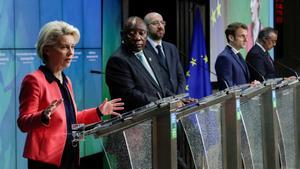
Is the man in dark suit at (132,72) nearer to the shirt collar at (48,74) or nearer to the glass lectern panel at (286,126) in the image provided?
the glass lectern panel at (286,126)

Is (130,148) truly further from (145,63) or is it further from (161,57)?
(161,57)

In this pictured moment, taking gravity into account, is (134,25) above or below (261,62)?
above

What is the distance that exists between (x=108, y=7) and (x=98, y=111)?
3051 millimetres

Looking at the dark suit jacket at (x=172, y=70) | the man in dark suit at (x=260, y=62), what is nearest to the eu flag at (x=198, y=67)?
the man in dark suit at (x=260, y=62)

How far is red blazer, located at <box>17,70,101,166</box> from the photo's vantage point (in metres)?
3.08

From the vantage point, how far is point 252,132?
4.21 m

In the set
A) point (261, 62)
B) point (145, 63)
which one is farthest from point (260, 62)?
point (145, 63)

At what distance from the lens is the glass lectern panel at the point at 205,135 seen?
3.38 metres

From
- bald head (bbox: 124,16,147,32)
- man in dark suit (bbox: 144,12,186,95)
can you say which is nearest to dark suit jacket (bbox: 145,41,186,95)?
man in dark suit (bbox: 144,12,186,95)

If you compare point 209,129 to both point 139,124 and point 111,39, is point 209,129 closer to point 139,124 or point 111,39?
point 139,124

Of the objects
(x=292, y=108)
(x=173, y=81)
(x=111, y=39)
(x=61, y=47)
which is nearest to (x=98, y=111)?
(x=61, y=47)

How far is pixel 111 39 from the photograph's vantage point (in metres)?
6.36

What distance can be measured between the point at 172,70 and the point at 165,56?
0.38 ft

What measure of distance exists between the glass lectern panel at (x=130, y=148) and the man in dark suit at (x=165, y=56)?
1.66 m
